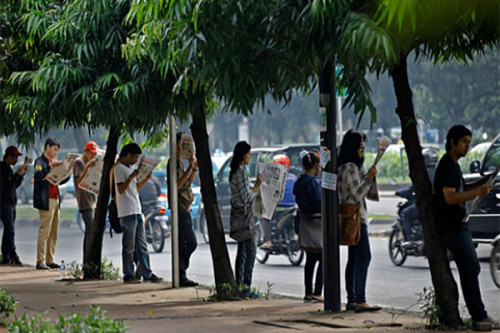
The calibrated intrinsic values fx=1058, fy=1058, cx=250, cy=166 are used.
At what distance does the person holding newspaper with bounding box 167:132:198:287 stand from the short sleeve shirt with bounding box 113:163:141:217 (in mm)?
577

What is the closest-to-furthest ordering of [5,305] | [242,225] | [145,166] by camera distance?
[5,305], [242,225], [145,166]

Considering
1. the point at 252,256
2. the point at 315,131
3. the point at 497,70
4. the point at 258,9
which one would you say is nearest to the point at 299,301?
the point at 252,256

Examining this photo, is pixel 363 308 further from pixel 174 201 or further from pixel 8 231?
pixel 8 231

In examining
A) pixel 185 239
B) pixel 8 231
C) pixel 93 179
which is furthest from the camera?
pixel 8 231

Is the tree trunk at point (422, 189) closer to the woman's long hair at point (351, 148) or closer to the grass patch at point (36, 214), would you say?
the woman's long hair at point (351, 148)

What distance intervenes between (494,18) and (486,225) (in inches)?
319

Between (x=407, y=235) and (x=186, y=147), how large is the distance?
4328 millimetres

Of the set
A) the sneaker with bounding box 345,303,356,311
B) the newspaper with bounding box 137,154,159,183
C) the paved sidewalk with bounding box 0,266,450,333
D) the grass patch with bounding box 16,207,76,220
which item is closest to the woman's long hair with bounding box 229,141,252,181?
the paved sidewalk with bounding box 0,266,450,333

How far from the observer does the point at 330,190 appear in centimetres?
1048

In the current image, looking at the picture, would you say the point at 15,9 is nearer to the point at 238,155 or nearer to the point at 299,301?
the point at 238,155

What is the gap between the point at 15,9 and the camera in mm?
13227

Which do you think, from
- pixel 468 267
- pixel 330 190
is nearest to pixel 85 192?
pixel 330 190

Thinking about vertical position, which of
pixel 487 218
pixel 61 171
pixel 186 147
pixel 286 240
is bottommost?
pixel 286 240

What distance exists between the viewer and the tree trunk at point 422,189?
9.35m
